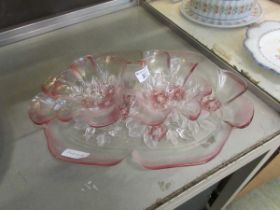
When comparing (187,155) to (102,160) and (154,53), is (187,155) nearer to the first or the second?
(102,160)

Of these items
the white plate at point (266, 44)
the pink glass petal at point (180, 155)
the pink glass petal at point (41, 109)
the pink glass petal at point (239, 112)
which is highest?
the white plate at point (266, 44)

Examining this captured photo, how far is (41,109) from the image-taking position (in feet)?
1.60

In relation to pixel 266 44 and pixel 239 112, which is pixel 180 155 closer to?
pixel 239 112

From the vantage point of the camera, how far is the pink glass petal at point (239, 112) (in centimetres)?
48

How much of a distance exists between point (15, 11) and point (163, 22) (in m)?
0.36

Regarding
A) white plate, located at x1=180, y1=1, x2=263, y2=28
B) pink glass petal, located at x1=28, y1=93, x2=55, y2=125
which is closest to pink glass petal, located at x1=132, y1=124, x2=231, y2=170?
pink glass petal, located at x1=28, y1=93, x2=55, y2=125

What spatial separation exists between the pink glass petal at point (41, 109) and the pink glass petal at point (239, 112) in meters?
0.30

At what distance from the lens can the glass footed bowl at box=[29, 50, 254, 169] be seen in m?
0.44

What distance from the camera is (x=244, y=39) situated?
2.12 feet

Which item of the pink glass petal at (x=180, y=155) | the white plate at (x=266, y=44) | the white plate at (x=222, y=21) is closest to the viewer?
the pink glass petal at (x=180, y=155)

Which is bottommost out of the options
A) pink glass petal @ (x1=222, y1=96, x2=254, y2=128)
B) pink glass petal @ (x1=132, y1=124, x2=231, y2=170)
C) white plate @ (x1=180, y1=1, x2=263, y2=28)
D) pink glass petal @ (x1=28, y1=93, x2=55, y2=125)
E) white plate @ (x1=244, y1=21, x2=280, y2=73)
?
pink glass petal @ (x1=132, y1=124, x2=231, y2=170)

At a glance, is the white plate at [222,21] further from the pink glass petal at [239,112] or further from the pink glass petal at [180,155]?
the pink glass petal at [180,155]

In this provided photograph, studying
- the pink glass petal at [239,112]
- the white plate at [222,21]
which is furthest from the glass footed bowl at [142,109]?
the white plate at [222,21]

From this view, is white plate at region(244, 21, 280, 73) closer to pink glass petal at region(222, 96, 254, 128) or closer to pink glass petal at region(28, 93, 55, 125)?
pink glass petal at region(222, 96, 254, 128)
